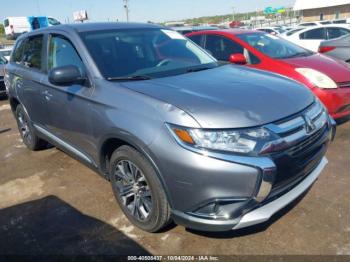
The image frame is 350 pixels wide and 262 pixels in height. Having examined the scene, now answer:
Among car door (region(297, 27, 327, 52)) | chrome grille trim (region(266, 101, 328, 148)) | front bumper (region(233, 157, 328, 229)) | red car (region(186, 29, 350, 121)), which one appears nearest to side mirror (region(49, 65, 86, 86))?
chrome grille trim (region(266, 101, 328, 148))

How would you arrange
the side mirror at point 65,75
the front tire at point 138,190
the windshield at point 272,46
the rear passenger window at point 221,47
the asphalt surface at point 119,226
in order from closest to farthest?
the front tire at point 138,190 → the asphalt surface at point 119,226 → the side mirror at point 65,75 → the windshield at point 272,46 → the rear passenger window at point 221,47

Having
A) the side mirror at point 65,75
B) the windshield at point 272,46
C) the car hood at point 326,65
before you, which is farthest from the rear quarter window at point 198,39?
the side mirror at point 65,75

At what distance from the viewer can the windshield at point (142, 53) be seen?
3168mm

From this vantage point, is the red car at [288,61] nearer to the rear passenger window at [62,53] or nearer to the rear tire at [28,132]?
the rear passenger window at [62,53]

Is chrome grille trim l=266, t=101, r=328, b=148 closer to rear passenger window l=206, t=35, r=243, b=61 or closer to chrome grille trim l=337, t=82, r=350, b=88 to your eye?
chrome grille trim l=337, t=82, r=350, b=88

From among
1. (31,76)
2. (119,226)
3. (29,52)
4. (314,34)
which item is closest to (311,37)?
(314,34)

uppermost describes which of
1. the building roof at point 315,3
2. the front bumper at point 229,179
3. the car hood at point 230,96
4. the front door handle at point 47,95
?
the building roof at point 315,3

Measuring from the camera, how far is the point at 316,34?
1237 cm

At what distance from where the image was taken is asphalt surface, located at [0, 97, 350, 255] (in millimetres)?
2719

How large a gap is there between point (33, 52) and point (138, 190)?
8.65ft

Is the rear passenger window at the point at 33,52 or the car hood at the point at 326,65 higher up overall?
the rear passenger window at the point at 33,52

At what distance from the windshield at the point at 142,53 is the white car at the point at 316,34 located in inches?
369

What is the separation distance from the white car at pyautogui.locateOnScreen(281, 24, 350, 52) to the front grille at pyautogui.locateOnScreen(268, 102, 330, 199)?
10.1 metres

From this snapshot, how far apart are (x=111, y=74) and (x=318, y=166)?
2016 millimetres
